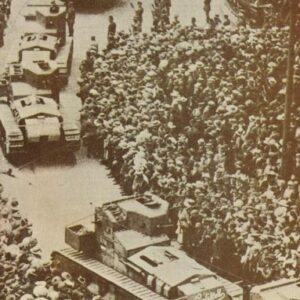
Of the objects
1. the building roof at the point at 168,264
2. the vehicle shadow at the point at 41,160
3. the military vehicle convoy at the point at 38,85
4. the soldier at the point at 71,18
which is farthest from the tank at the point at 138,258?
the soldier at the point at 71,18

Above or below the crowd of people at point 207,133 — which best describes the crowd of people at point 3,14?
above

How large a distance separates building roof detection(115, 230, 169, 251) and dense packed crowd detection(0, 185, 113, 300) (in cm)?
71

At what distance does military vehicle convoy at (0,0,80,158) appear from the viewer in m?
15.3

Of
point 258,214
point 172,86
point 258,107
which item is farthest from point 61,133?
point 258,214

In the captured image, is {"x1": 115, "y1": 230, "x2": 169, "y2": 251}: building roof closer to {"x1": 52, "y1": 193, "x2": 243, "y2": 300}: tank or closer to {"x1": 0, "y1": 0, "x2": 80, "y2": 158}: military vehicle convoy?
{"x1": 52, "y1": 193, "x2": 243, "y2": 300}: tank

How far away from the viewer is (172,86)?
53.3 feet

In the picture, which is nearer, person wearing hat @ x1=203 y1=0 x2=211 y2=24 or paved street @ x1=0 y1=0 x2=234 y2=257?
paved street @ x1=0 y1=0 x2=234 y2=257

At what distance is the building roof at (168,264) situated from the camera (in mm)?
11781

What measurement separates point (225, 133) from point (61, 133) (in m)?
2.86

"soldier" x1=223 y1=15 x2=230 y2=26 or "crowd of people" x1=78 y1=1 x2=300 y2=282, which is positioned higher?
"soldier" x1=223 y1=15 x2=230 y2=26

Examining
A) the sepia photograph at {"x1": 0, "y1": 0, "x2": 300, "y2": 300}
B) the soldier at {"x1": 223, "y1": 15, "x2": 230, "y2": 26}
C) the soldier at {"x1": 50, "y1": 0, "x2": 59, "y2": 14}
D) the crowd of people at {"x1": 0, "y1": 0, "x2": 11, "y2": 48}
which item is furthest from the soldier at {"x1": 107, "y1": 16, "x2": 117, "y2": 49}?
the soldier at {"x1": 223, "y1": 15, "x2": 230, "y2": 26}

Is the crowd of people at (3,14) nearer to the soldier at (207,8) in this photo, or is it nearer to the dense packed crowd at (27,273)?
the soldier at (207,8)

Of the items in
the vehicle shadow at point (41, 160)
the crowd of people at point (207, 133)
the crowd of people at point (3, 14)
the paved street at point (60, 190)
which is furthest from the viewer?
the crowd of people at point (3, 14)

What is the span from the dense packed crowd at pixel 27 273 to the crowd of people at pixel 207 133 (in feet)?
6.22
